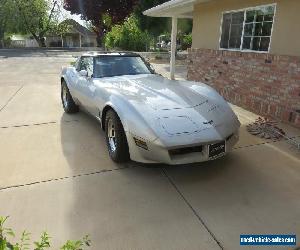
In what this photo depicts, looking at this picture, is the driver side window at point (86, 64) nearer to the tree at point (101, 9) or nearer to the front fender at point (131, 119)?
the front fender at point (131, 119)

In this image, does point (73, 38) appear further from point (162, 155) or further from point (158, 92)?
point (162, 155)

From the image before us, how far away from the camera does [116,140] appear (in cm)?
362

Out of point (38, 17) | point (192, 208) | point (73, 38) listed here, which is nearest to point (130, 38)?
point (38, 17)

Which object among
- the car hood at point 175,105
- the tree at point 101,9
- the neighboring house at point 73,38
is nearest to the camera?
the car hood at point 175,105

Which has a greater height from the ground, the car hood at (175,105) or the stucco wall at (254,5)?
the stucco wall at (254,5)

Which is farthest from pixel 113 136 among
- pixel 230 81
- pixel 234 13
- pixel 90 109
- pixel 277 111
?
pixel 234 13

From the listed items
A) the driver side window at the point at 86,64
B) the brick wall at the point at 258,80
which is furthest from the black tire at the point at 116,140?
the brick wall at the point at 258,80

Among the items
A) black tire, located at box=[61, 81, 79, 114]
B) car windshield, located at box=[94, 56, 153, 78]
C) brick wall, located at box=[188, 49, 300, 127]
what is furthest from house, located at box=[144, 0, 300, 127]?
black tire, located at box=[61, 81, 79, 114]

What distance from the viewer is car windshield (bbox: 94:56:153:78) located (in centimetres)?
484

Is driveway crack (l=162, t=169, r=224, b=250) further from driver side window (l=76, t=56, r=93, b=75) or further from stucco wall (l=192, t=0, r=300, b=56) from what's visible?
stucco wall (l=192, t=0, r=300, b=56)

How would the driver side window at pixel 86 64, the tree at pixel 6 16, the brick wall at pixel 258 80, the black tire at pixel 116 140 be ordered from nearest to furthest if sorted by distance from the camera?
the black tire at pixel 116 140
the driver side window at pixel 86 64
the brick wall at pixel 258 80
the tree at pixel 6 16

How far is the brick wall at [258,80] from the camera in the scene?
A: 18.0ft

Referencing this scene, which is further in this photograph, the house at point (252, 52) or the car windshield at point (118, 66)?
the house at point (252, 52)

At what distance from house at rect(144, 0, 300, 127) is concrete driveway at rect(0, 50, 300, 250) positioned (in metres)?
1.65
